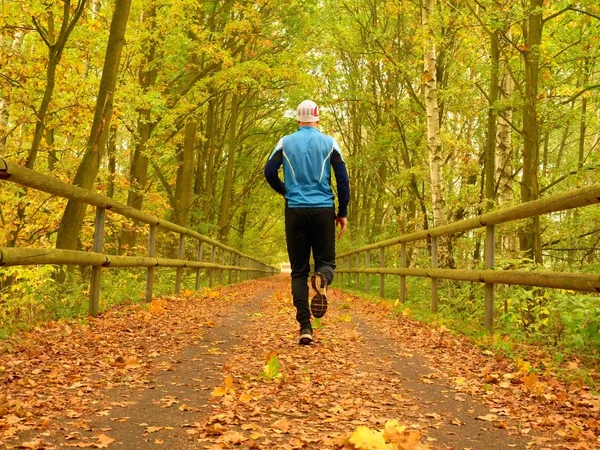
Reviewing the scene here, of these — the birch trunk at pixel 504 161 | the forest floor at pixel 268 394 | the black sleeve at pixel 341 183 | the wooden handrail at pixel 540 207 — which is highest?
the birch trunk at pixel 504 161

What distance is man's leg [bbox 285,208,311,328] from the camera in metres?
6.30

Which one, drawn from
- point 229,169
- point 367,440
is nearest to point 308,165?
point 367,440

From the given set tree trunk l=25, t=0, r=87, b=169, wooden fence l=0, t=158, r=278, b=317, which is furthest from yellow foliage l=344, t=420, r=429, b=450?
tree trunk l=25, t=0, r=87, b=169

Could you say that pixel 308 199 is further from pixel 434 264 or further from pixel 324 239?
pixel 434 264

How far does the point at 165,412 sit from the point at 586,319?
11.7 feet

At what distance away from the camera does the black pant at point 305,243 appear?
6.31m

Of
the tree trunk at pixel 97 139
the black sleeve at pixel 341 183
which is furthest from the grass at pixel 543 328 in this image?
the tree trunk at pixel 97 139

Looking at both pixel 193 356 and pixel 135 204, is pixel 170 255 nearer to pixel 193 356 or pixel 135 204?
pixel 135 204

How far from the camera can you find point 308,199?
6.30m

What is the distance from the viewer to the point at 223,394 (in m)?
3.91

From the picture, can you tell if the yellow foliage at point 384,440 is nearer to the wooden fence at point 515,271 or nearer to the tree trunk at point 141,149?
the wooden fence at point 515,271

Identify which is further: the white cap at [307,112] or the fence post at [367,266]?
the fence post at [367,266]

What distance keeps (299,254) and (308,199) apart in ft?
1.96

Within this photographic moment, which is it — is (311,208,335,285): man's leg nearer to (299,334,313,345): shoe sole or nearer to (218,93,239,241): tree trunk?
(299,334,313,345): shoe sole
